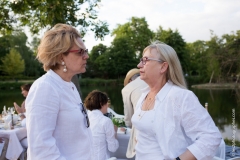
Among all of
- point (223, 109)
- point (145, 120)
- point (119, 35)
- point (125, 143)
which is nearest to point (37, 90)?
point (145, 120)

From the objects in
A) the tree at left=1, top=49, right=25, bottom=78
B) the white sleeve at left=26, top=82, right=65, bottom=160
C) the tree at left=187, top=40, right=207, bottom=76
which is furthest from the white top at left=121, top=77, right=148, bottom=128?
the tree at left=187, top=40, right=207, bottom=76

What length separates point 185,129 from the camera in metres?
1.92

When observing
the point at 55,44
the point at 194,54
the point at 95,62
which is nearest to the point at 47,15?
the point at 55,44

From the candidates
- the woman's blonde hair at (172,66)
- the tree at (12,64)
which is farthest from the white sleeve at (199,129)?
the tree at (12,64)

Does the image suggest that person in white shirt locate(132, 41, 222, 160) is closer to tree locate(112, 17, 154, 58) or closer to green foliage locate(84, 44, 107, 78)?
tree locate(112, 17, 154, 58)

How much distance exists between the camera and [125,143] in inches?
195

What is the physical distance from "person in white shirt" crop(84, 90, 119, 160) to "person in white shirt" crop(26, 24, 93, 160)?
2089mm

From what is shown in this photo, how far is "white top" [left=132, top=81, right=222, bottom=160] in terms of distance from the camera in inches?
73.6

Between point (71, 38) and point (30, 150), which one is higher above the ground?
point (71, 38)

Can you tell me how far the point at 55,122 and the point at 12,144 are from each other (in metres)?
4.28

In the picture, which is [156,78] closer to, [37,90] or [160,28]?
[37,90]

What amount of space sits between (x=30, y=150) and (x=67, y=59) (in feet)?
1.89

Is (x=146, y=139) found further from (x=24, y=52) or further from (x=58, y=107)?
(x=24, y=52)

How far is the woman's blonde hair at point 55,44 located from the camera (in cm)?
177
